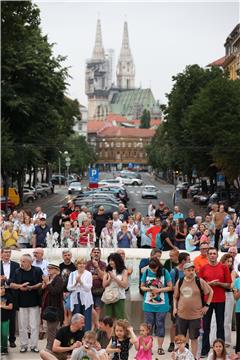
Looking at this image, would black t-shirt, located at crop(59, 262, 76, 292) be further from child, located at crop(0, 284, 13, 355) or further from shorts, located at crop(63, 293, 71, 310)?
child, located at crop(0, 284, 13, 355)

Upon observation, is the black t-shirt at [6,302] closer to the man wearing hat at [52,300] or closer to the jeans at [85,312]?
the man wearing hat at [52,300]

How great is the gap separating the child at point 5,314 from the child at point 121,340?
290 cm

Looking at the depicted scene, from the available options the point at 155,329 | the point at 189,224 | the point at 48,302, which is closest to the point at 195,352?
the point at 155,329

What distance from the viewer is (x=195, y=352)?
13.5 metres

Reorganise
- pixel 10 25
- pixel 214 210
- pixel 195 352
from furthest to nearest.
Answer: pixel 10 25, pixel 214 210, pixel 195 352

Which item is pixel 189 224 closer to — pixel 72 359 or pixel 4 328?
pixel 4 328

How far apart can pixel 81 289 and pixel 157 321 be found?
1.25m

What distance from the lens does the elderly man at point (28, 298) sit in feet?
46.6

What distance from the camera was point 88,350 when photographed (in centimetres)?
1054

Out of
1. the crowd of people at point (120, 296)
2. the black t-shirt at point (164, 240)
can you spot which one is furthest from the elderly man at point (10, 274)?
the black t-shirt at point (164, 240)

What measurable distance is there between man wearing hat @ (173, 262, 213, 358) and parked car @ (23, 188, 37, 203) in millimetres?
61939

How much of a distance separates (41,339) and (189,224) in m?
9.73

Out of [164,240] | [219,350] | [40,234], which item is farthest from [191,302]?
[40,234]

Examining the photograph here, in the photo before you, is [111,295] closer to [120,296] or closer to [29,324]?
[120,296]
